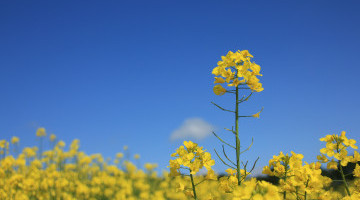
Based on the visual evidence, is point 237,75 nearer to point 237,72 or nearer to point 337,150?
point 237,72

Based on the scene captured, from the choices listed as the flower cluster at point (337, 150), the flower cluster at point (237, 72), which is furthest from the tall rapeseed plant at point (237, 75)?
the flower cluster at point (337, 150)

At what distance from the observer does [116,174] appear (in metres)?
8.30

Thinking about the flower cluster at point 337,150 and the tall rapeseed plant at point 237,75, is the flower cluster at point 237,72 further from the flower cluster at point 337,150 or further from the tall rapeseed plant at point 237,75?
the flower cluster at point 337,150

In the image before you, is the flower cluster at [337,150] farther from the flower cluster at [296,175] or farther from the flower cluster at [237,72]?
the flower cluster at [237,72]

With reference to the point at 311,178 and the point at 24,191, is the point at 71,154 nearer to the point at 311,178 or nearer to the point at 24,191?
the point at 24,191

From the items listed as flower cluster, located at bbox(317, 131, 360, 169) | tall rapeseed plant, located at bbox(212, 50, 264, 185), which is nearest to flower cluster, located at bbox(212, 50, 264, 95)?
tall rapeseed plant, located at bbox(212, 50, 264, 185)

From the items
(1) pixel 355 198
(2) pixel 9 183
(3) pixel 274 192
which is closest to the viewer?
(3) pixel 274 192

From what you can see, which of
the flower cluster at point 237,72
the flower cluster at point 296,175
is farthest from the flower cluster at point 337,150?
the flower cluster at point 237,72

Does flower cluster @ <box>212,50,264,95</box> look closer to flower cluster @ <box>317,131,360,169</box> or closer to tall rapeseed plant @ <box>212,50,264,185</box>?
tall rapeseed plant @ <box>212,50,264,185</box>

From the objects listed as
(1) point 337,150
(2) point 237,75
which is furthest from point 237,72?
(1) point 337,150

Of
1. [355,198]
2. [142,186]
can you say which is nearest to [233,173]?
[355,198]

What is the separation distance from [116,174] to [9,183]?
10.4 feet

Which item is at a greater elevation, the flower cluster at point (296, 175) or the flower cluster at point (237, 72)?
the flower cluster at point (237, 72)

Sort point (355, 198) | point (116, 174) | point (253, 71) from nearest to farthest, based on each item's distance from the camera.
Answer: point (253, 71) → point (355, 198) → point (116, 174)
